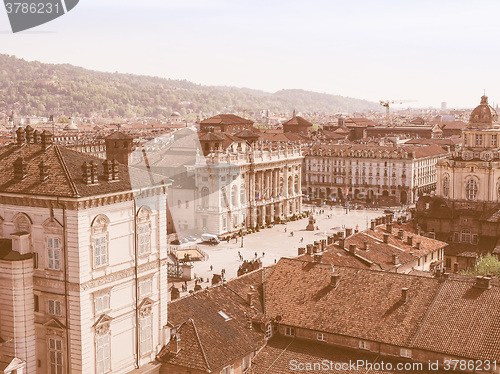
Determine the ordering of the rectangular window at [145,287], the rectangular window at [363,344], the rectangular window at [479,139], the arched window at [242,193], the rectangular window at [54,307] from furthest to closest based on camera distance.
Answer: the arched window at [242,193]
the rectangular window at [479,139]
the rectangular window at [363,344]
the rectangular window at [145,287]
the rectangular window at [54,307]

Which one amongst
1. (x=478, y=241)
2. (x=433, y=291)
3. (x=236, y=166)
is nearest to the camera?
(x=433, y=291)

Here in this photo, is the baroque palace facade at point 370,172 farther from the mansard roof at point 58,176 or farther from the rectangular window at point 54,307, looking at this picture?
the rectangular window at point 54,307

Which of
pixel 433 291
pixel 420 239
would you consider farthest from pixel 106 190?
pixel 420 239

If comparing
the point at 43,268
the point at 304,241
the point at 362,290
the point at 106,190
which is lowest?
the point at 304,241

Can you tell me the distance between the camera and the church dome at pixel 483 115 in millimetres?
102750

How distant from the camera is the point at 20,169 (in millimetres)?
34750

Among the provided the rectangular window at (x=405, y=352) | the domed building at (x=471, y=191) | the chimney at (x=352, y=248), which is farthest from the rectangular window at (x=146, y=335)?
the domed building at (x=471, y=191)

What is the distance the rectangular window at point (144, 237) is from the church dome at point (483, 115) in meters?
77.7

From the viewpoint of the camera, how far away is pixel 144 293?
3728cm

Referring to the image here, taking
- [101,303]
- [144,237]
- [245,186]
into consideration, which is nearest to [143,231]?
[144,237]

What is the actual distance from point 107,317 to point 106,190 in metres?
6.37

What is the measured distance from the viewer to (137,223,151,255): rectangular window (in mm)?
36781

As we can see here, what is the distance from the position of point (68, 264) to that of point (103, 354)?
518cm

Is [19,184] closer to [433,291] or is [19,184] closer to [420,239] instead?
[433,291]
